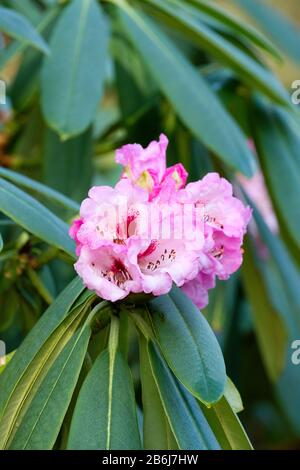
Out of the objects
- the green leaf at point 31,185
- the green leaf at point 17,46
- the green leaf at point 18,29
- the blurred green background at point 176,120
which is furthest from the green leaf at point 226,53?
the green leaf at point 31,185

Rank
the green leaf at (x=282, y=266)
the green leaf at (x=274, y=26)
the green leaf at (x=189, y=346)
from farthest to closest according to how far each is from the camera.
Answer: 1. the green leaf at (x=274, y=26)
2. the green leaf at (x=282, y=266)
3. the green leaf at (x=189, y=346)

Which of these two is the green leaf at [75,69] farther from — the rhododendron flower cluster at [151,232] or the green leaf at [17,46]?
the rhododendron flower cluster at [151,232]

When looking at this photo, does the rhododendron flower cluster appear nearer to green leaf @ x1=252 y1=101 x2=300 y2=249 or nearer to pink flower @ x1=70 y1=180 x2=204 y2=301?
pink flower @ x1=70 y1=180 x2=204 y2=301

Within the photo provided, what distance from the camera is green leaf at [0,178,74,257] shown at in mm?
685

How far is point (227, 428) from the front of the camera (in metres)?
0.61

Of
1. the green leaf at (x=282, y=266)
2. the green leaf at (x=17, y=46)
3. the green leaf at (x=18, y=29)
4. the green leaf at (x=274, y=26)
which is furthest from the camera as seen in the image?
the green leaf at (x=274, y=26)

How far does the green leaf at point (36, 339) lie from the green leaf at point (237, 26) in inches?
23.2

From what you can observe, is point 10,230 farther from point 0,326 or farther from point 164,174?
point 164,174

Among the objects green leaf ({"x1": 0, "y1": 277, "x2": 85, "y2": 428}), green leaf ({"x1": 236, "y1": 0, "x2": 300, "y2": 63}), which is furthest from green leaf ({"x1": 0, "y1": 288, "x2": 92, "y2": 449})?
green leaf ({"x1": 236, "y1": 0, "x2": 300, "y2": 63})

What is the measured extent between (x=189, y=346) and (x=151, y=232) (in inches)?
3.1

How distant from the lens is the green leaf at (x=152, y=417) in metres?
0.59

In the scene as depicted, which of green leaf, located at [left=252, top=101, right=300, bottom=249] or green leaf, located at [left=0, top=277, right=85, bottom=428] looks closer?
green leaf, located at [left=0, top=277, right=85, bottom=428]

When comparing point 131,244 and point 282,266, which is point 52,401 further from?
point 282,266

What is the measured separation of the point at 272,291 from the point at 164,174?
2.12 feet
